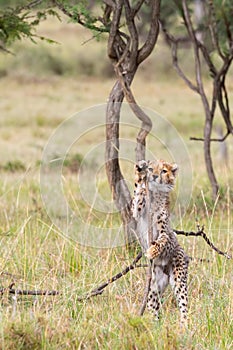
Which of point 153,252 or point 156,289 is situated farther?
point 156,289

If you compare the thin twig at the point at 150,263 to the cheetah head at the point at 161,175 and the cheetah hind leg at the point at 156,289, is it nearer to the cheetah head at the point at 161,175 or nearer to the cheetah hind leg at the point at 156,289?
the cheetah head at the point at 161,175

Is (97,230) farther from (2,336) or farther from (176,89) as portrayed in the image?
(176,89)

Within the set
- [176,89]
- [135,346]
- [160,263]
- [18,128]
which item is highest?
[176,89]

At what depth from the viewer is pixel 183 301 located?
4508mm

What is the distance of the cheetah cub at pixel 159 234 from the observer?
4.33 metres

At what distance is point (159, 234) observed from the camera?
175 inches

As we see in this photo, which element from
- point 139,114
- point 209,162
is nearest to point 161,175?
point 139,114

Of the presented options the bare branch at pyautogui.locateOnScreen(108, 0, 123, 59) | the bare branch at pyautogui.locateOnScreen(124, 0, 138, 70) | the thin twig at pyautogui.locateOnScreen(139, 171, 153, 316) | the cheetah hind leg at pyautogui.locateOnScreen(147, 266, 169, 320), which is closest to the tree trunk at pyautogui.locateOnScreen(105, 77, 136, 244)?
the bare branch at pyautogui.locateOnScreen(124, 0, 138, 70)

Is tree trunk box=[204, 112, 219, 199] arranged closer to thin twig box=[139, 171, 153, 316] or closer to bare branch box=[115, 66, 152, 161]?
bare branch box=[115, 66, 152, 161]

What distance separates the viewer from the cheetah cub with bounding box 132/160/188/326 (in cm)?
433

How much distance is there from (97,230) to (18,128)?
12.5 metres

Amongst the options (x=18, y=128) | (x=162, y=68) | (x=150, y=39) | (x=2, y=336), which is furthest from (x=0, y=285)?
(x=162, y=68)

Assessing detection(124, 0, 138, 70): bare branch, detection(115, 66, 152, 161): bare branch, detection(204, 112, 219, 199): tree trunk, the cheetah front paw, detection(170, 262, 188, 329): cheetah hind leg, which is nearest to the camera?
the cheetah front paw

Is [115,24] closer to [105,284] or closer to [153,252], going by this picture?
[105,284]
